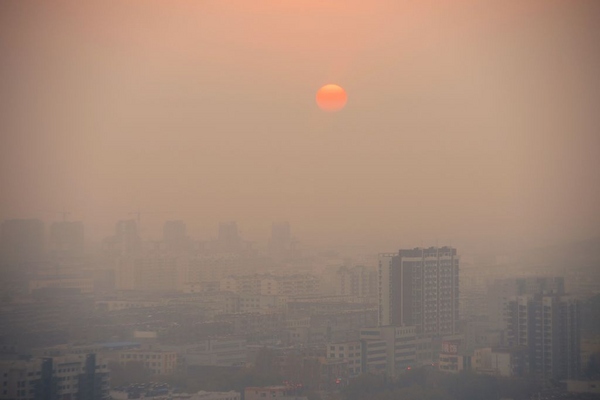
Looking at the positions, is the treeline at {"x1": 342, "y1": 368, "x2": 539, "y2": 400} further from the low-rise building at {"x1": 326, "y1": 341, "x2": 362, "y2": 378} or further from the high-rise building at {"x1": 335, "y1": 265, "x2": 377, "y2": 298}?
the high-rise building at {"x1": 335, "y1": 265, "x2": 377, "y2": 298}

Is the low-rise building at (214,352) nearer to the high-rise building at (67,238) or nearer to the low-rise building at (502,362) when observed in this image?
the low-rise building at (502,362)

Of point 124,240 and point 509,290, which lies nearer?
point 509,290

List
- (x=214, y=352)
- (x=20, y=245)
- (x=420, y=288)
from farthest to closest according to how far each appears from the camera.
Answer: (x=20, y=245)
(x=420, y=288)
(x=214, y=352)

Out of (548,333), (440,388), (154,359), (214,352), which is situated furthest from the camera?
(214,352)

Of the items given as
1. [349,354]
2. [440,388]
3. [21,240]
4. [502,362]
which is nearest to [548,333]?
[502,362]

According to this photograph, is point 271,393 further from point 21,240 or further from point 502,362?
point 21,240

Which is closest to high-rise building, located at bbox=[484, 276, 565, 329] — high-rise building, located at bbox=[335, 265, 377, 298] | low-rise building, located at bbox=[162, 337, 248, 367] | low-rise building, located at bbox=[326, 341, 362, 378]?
high-rise building, located at bbox=[335, 265, 377, 298]
